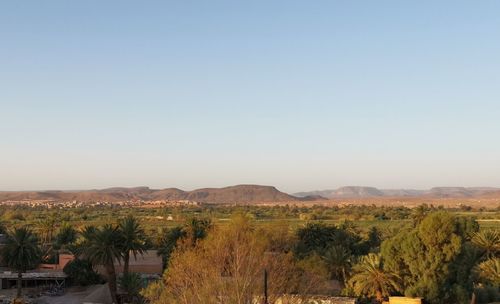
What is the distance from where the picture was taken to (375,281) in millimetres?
37938

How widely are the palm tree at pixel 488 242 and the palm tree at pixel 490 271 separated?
864 centimetres

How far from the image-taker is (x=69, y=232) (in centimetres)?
8038

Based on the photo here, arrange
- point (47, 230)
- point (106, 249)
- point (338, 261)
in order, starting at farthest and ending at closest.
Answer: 1. point (47, 230)
2. point (338, 261)
3. point (106, 249)

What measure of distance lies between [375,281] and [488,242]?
61.7 ft

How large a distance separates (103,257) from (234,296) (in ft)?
72.9

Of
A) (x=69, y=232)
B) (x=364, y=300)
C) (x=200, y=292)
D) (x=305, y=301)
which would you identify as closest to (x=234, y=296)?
(x=200, y=292)

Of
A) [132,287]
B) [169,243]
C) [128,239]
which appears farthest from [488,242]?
[128,239]

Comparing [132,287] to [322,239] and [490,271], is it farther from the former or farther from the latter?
[490,271]

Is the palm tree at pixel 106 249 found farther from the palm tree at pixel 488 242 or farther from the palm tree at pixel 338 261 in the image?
the palm tree at pixel 488 242

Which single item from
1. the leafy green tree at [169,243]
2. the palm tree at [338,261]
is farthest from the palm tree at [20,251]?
the palm tree at [338,261]

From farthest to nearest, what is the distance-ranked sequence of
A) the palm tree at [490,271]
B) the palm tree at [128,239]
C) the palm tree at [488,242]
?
the palm tree at [488,242] → the palm tree at [128,239] → the palm tree at [490,271]

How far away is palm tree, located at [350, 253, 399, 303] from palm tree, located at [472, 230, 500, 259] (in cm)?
1730

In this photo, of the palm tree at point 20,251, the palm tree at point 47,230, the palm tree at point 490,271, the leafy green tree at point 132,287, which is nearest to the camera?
the palm tree at point 490,271

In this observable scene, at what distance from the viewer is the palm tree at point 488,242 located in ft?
167
